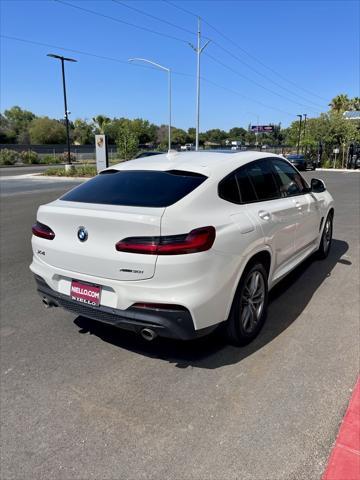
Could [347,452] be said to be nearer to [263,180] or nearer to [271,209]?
[271,209]

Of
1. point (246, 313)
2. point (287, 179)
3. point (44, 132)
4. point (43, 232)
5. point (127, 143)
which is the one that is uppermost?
point (44, 132)

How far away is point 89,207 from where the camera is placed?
3152mm

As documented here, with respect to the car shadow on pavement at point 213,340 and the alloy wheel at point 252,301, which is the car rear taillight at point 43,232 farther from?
the alloy wheel at point 252,301

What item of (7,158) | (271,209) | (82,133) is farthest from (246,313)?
(82,133)

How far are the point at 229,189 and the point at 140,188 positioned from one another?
29.5 inches

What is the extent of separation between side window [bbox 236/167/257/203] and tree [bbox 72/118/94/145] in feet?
281

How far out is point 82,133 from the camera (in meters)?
85.6

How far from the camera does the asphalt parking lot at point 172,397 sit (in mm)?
2287

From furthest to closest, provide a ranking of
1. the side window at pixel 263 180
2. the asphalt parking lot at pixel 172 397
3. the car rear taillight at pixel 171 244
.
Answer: the side window at pixel 263 180, the car rear taillight at pixel 171 244, the asphalt parking lot at pixel 172 397

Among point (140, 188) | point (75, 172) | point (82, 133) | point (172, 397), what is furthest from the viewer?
point (82, 133)

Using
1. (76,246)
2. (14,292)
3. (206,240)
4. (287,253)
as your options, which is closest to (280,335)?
(287,253)

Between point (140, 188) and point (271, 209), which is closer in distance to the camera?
point (140, 188)

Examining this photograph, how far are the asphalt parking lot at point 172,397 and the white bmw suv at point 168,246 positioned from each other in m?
0.42

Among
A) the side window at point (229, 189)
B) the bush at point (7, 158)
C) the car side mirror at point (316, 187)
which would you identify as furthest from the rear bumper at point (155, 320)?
the bush at point (7, 158)
